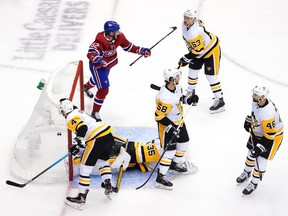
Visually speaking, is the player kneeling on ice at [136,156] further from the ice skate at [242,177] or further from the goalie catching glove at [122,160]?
the ice skate at [242,177]

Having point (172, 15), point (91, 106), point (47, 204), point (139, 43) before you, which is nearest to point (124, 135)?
point (91, 106)

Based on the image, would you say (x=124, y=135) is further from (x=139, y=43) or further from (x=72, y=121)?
(x=139, y=43)

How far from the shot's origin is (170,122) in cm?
543

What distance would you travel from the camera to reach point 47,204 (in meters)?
5.46

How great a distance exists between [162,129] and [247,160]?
0.71 m

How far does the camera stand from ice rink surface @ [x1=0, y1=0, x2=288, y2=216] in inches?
216

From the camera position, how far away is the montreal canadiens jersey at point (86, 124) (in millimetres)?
5164

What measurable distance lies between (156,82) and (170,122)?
5.50 feet

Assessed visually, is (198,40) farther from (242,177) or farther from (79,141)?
(79,141)

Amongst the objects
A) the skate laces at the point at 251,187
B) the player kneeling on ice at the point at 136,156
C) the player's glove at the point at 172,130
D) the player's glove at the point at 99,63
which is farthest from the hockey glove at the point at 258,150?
the player's glove at the point at 99,63

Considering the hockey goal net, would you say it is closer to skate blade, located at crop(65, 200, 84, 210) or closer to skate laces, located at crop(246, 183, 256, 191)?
skate blade, located at crop(65, 200, 84, 210)

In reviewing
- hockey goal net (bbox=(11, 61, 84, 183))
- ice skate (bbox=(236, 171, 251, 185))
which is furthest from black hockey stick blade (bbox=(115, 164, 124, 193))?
ice skate (bbox=(236, 171, 251, 185))

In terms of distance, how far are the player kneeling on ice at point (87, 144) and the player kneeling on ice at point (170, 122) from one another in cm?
43

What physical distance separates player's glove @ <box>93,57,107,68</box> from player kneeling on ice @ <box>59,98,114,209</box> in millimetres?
861
